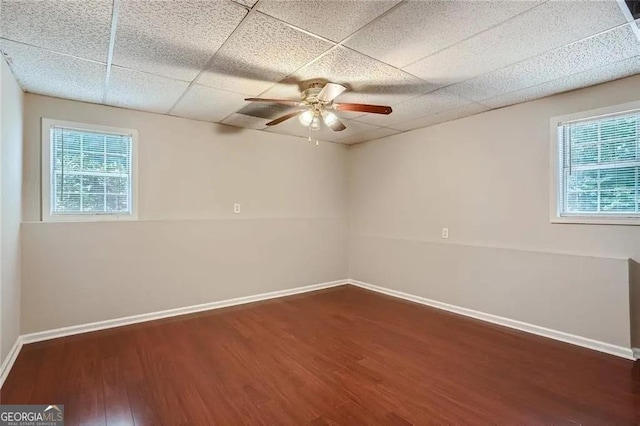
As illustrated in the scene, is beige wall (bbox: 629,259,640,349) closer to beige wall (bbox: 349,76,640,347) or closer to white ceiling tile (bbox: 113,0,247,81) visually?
beige wall (bbox: 349,76,640,347)

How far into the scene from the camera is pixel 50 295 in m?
3.17

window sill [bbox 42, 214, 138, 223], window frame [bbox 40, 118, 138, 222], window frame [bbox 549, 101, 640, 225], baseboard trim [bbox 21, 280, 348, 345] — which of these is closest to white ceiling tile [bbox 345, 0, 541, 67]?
window frame [bbox 549, 101, 640, 225]

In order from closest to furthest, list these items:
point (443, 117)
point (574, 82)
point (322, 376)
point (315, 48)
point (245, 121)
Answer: point (315, 48) < point (322, 376) < point (574, 82) < point (443, 117) < point (245, 121)

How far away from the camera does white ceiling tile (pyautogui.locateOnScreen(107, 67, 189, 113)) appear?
108 inches

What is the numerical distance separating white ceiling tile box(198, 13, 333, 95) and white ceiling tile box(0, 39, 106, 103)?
0.87 meters

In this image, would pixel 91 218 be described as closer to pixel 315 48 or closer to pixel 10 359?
pixel 10 359

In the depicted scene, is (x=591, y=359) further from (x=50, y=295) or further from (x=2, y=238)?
(x=50, y=295)

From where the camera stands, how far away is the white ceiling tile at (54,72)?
2.31 metres

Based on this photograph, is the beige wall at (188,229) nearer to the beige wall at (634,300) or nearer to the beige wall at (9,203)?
the beige wall at (9,203)

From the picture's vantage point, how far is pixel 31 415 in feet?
6.52

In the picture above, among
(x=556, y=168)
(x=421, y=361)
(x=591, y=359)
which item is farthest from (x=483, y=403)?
(x=556, y=168)

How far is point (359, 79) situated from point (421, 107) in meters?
1.08

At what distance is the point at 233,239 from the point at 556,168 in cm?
373

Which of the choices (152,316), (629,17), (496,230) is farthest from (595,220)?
(152,316)
